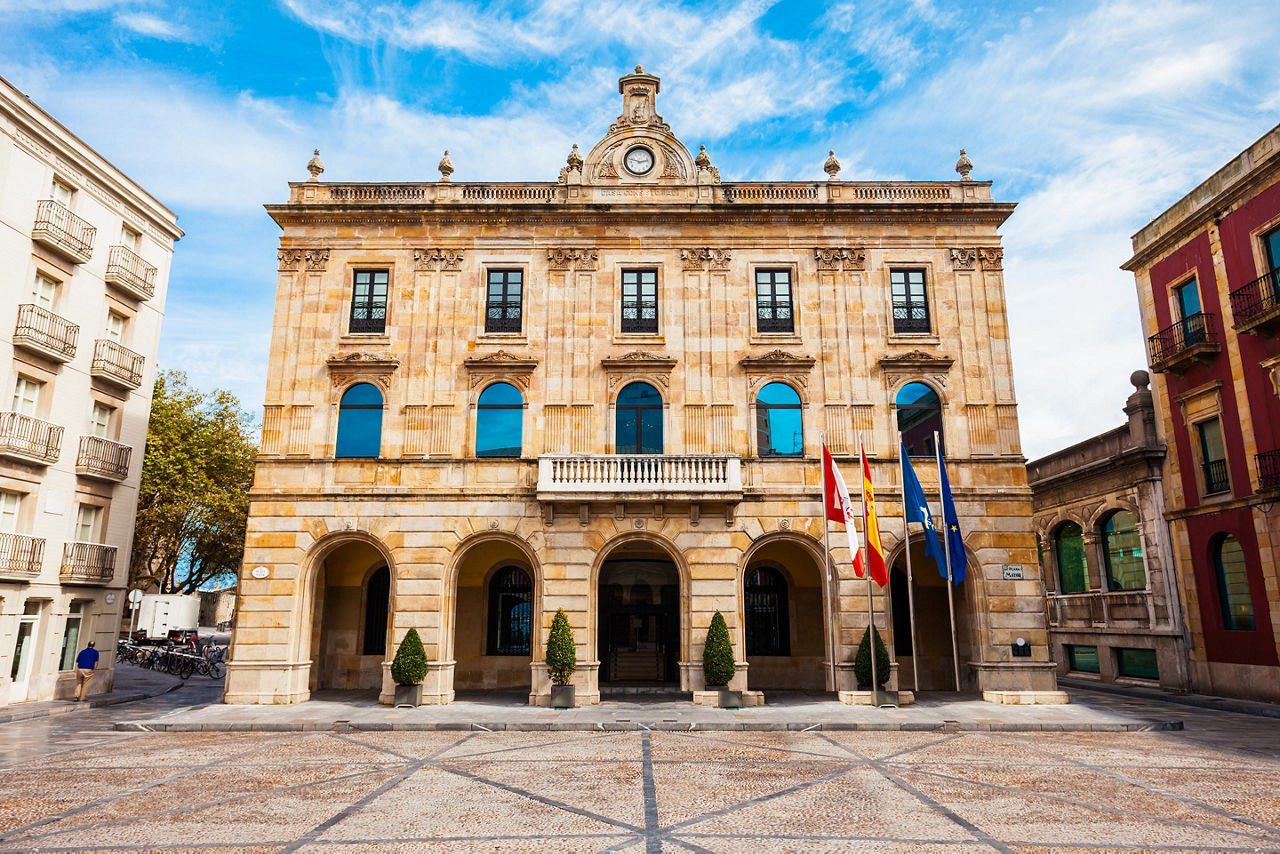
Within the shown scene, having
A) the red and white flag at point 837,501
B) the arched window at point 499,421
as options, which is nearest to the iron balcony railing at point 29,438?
the arched window at point 499,421

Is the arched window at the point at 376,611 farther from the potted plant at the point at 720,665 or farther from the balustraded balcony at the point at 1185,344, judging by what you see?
the balustraded balcony at the point at 1185,344

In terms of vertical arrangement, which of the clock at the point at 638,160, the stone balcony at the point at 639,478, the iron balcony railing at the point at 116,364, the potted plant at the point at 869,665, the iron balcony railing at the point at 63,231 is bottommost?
the potted plant at the point at 869,665

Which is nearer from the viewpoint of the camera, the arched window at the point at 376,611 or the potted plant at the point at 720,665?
the potted plant at the point at 720,665

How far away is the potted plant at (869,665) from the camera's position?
22.6 metres

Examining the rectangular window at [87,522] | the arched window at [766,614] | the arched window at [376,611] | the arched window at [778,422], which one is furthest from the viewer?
the arched window at [766,614]

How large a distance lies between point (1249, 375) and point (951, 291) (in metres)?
9.60

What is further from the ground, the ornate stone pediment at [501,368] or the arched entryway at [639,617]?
the ornate stone pediment at [501,368]

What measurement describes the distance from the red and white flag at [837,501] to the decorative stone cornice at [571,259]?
32.9ft

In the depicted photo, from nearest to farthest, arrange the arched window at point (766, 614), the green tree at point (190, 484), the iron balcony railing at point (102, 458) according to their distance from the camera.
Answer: the iron balcony railing at point (102, 458), the arched window at point (766, 614), the green tree at point (190, 484)

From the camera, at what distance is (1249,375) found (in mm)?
25422

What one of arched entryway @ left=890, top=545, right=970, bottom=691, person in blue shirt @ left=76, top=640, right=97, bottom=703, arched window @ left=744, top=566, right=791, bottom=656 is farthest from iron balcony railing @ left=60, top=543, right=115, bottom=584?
arched entryway @ left=890, top=545, right=970, bottom=691

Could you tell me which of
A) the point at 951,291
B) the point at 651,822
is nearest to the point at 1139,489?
the point at 951,291

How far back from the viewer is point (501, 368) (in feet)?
84.0

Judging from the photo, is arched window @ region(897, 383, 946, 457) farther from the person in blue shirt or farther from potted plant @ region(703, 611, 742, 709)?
the person in blue shirt
